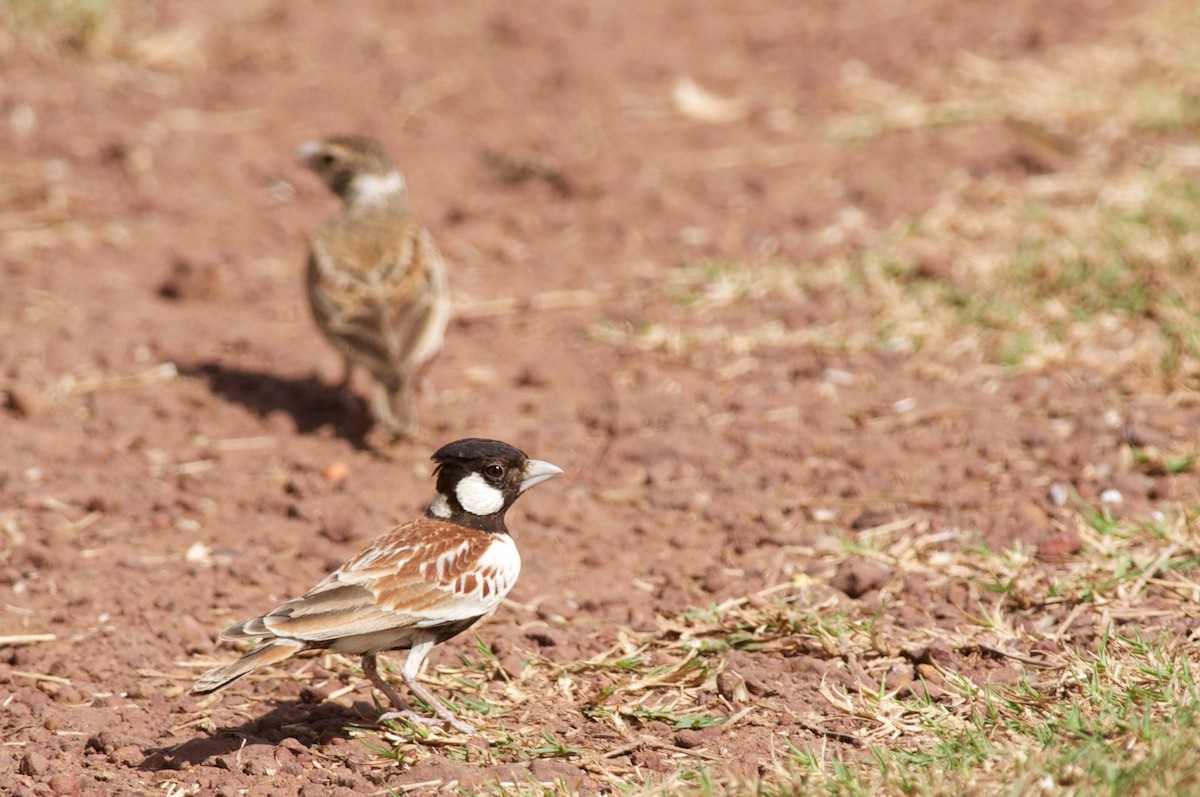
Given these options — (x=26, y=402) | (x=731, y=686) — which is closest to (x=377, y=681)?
(x=731, y=686)

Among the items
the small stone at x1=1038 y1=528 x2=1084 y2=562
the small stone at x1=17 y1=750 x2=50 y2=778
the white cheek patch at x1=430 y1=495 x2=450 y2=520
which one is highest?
the white cheek patch at x1=430 y1=495 x2=450 y2=520

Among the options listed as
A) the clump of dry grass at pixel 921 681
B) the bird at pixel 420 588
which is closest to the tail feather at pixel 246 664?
the bird at pixel 420 588

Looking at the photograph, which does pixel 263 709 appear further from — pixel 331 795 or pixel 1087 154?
pixel 1087 154

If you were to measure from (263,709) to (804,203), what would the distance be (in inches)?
229

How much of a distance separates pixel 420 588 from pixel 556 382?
3.13 meters

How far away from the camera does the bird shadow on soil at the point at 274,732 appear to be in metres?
4.71

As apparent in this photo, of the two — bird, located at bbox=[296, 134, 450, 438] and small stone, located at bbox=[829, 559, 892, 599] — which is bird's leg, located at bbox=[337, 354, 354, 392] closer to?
bird, located at bbox=[296, 134, 450, 438]

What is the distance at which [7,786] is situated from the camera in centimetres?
446

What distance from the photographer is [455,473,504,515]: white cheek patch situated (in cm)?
522

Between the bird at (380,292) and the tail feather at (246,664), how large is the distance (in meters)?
2.57

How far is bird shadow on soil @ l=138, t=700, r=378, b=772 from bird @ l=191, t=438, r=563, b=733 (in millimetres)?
200

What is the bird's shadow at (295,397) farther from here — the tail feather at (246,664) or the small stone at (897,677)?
the small stone at (897,677)

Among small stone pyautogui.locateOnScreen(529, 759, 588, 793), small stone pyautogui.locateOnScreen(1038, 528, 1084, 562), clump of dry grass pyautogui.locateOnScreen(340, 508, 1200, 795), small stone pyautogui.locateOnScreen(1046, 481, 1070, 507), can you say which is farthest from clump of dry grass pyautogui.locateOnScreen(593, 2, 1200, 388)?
small stone pyautogui.locateOnScreen(529, 759, 588, 793)

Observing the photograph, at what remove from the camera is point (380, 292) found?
7.47m
